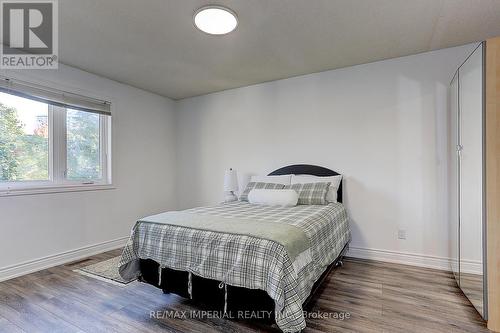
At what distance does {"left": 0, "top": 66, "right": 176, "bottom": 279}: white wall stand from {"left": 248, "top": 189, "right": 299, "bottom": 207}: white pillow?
2063mm

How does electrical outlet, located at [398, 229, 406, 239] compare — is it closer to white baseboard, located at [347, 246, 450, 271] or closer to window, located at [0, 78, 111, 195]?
white baseboard, located at [347, 246, 450, 271]

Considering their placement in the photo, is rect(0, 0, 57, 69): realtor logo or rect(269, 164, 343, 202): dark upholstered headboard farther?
rect(269, 164, 343, 202): dark upholstered headboard

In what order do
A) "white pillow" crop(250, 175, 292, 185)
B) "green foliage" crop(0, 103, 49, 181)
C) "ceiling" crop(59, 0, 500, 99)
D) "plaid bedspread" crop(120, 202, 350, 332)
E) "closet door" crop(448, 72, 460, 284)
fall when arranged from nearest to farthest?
"plaid bedspread" crop(120, 202, 350, 332) < "ceiling" crop(59, 0, 500, 99) < "closet door" crop(448, 72, 460, 284) < "green foliage" crop(0, 103, 49, 181) < "white pillow" crop(250, 175, 292, 185)

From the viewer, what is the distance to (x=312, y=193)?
299cm

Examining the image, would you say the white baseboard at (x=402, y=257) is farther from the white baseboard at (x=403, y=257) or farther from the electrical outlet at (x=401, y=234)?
the electrical outlet at (x=401, y=234)

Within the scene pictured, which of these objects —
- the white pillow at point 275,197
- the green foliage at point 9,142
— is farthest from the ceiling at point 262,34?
the white pillow at point 275,197

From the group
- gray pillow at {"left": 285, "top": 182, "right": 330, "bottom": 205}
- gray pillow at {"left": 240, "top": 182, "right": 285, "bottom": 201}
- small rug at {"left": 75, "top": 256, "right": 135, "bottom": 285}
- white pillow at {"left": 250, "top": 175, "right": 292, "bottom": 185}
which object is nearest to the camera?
small rug at {"left": 75, "top": 256, "right": 135, "bottom": 285}

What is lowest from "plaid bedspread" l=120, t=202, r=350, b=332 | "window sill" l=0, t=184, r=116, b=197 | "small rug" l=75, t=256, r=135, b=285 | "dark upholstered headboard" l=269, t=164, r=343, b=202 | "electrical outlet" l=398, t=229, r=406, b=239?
"small rug" l=75, t=256, r=135, b=285

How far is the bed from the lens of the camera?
1.54 meters

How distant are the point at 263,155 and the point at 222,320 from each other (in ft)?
7.97

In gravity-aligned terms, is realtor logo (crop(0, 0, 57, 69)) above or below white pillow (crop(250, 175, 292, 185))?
above

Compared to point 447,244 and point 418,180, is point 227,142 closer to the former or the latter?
point 418,180

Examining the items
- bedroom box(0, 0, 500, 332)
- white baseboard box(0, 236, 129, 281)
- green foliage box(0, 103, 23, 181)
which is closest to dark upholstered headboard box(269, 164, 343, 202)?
bedroom box(0, 0, 500, 332)

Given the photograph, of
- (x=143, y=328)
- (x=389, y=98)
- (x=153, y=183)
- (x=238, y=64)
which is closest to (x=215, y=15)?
(x=238, y=64)
